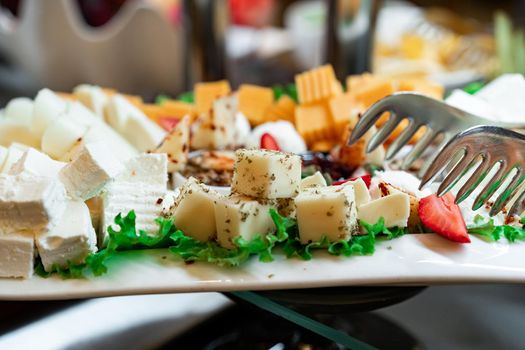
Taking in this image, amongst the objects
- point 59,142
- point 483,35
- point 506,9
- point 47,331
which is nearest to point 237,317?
point 47,331

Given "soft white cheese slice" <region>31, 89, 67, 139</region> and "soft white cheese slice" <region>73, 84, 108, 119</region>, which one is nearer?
"soft white cheese slice" <region>31, 89, 67, 139</region>

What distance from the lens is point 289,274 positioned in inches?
34.1

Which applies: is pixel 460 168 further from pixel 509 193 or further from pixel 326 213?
pixel 326 213

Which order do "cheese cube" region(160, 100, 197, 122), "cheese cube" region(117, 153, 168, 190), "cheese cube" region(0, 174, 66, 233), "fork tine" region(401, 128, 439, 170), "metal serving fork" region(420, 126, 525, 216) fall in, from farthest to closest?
"cheese cube" region(160, 100, 197, 122) → "fork tine" region(401, 128, 439, 170) → "cheese cube" region(117, 153, 168, 190) → "metal serving fork" region(420, 126, 525, 216) → "cheese cube" region(0, 174, 66, 233)

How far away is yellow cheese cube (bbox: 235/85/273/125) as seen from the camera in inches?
60.4

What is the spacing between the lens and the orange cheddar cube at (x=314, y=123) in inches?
55.1

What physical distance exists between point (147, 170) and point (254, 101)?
55 centimetres

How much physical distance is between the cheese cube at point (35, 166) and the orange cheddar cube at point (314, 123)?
22.9 inches

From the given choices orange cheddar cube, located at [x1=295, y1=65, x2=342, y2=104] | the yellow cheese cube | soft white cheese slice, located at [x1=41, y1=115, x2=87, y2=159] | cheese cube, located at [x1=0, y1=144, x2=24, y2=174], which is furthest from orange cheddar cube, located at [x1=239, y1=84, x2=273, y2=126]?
cheese cube, located at [x1=0, y1=144, x2=24, y2=174]

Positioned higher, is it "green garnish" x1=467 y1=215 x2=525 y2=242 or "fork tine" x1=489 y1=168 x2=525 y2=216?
"fork tine" x1=489 y1=168 x2=525 y2=216

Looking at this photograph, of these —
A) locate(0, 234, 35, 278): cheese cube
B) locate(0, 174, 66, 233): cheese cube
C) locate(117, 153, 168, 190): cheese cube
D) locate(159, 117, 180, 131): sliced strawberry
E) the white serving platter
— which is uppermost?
locate(159, 117, 180, 131): sliced strawberry

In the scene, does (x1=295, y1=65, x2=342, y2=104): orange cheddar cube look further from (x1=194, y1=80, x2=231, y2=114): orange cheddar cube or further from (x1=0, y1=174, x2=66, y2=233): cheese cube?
(x1=0, y1=174, x2=66, y2=233): cheese cube

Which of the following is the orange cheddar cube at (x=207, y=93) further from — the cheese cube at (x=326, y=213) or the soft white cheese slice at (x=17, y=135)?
the cheese cube at (x=326, y=213)

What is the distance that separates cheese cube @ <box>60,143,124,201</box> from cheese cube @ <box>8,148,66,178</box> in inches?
1.4
